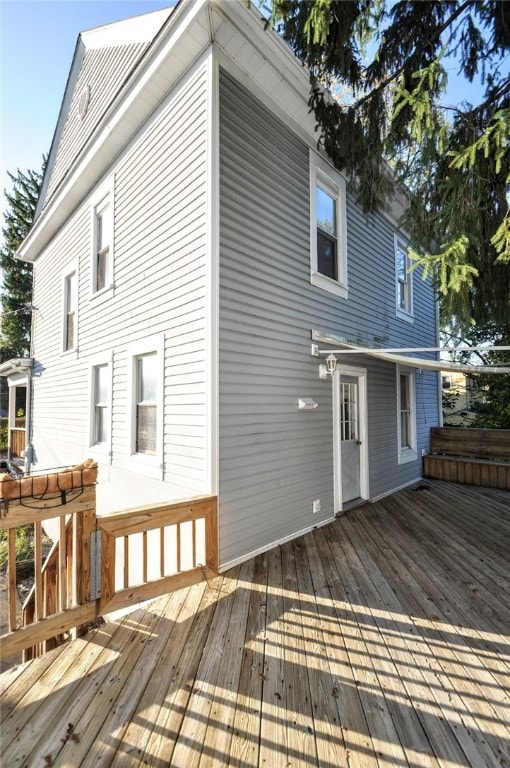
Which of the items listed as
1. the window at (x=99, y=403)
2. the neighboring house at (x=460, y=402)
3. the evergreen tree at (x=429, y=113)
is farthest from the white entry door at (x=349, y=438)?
the neighboring house at (x=460, y=402)

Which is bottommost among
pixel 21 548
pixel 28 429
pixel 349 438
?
pixel 21 548

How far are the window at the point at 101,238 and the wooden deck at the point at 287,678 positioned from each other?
487 centimetres

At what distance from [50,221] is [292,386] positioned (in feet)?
21.9

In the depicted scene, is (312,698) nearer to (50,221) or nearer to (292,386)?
(292,386)

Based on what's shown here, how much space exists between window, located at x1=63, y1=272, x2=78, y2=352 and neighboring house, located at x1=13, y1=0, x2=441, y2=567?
0.80ft

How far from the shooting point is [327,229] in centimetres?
533

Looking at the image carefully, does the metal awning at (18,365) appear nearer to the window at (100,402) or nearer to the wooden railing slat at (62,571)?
the window at (100,402)

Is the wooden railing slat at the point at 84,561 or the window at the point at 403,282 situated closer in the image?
the wooden railing slat at the point at 84,561

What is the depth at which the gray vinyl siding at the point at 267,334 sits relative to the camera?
11.8 feet

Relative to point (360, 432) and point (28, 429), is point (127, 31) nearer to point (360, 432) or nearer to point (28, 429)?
point (360, 432)

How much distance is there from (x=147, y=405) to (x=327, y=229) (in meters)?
3.74

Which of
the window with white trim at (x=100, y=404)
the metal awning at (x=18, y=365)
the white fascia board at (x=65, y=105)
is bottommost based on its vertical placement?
the window with white trim at (x=100, y=404)

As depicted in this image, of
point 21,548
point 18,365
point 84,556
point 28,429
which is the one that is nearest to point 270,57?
point 84,556

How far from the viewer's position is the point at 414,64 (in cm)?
333
